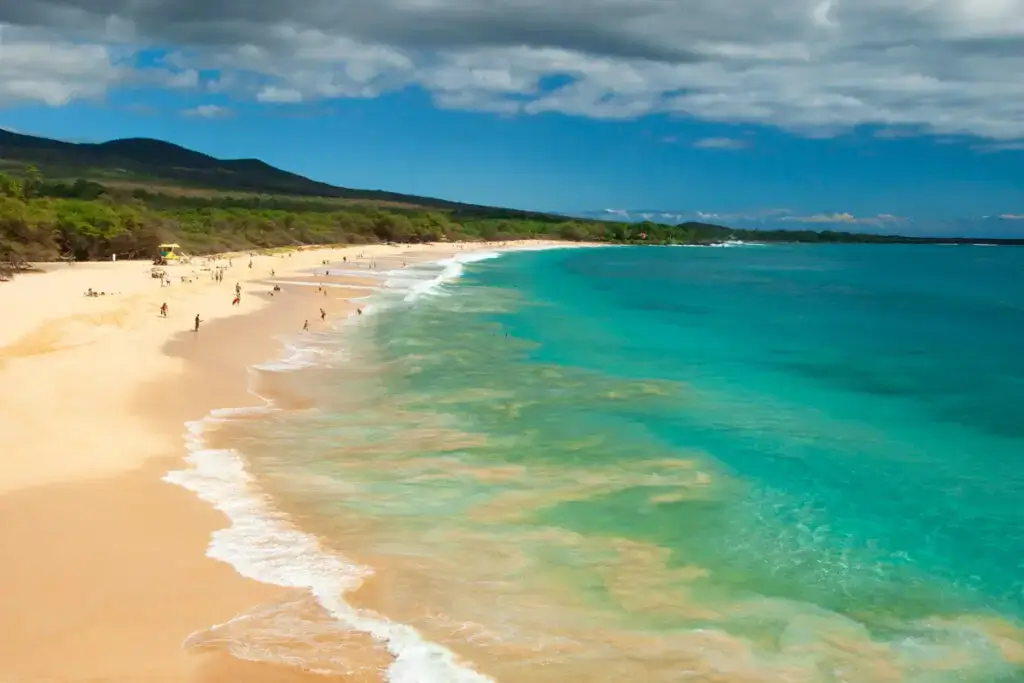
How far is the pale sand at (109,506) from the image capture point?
7.91m

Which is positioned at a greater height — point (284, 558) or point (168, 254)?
point (168, 254)

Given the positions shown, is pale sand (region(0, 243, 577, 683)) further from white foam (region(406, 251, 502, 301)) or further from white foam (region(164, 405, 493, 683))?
white foam (region(406, 251, 502, 301))

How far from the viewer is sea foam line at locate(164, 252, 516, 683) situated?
26.7 ft

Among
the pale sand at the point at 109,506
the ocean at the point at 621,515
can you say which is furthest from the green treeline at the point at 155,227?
the ocean at the point at 621,515

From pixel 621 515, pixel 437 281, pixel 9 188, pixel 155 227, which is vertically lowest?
pixel 621 515

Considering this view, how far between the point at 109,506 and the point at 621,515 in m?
7.35

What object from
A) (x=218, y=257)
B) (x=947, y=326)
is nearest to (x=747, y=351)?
(x=947, y=326)

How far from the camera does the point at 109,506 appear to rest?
452 inches

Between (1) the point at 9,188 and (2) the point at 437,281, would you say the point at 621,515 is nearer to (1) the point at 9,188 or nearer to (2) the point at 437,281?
(2) the point at 437,281

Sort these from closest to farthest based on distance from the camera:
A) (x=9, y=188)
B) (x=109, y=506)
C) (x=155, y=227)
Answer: (x=109, y=506)
(x=9, y=188)
(x=155, y=227)

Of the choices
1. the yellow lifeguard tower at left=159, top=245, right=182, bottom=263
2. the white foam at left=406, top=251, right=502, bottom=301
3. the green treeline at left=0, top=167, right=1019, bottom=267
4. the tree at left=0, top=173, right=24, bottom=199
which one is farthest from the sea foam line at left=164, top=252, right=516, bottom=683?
the yellow lifeguard tower at left=159, top=245, right=182, bottom=263

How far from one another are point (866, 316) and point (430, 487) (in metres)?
40.8

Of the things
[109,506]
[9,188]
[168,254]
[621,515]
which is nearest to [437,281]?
[168,254]

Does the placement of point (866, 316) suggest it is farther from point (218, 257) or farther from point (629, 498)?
point (218, 257)
